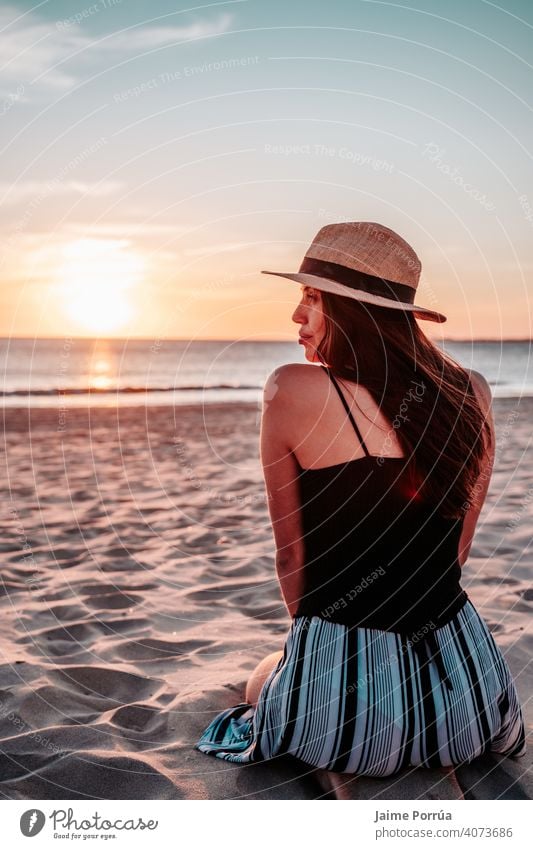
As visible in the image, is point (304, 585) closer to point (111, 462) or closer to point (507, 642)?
point (507, 642)

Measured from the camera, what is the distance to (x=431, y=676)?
2.27 metres

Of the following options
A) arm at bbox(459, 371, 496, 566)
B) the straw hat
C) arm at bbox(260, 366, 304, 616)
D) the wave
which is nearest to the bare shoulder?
arm at bbox(260, 366, 304, 616)

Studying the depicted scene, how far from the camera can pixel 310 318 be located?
2467mm

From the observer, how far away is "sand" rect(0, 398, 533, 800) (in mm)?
2352

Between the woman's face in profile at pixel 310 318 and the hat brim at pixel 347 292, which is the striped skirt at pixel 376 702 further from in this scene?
A: the hat brim at pixel 347 292

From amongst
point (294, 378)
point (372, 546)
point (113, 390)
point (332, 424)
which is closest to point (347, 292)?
point (294, 378)

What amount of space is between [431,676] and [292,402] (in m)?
0.95

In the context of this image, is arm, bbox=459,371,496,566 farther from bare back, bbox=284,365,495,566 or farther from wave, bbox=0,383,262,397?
wave, bbox=0,383,262,397

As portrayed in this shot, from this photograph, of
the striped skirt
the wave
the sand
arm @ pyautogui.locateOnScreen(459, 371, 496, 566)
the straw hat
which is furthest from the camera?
the wave

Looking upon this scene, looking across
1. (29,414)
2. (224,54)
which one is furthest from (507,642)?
(29,414)

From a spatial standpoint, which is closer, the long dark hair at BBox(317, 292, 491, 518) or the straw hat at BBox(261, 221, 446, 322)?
the long dark hair at BBox(317, 292, 491, 518)

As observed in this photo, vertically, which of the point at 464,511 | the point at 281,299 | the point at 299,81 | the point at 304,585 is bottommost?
the point at 304,585

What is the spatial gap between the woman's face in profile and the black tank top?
0.22 meters

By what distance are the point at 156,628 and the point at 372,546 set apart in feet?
5.62
